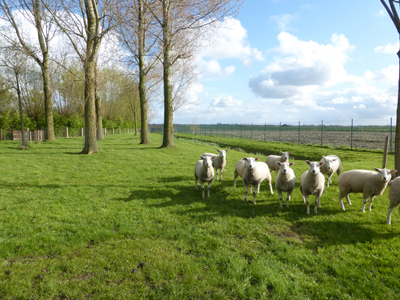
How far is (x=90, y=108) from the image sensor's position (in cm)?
1580

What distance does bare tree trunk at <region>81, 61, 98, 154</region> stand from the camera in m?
15.2

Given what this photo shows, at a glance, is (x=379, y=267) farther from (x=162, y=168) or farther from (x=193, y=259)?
(x=162, y=168)

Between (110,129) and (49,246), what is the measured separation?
153 ft

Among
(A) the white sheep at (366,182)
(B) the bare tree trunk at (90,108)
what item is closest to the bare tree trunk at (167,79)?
(B) the bare tree trunk at (90,108)

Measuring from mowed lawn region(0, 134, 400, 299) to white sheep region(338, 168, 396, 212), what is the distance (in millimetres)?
599

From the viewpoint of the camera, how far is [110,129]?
48.3m

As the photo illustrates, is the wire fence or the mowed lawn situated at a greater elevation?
the wire fence

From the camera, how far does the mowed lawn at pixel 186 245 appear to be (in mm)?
3656

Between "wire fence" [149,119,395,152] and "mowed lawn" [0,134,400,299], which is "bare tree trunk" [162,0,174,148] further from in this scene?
"wire fence" [149,119,395,152]

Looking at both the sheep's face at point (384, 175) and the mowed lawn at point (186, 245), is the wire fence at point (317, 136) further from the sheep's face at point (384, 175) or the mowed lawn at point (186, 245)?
the mowed lawn at point (186, 245)

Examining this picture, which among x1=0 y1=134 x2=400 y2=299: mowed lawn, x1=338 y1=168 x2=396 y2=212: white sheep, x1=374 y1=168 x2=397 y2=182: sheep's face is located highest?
x1=374 y1=168 x2=397 y2=182: sheep's face

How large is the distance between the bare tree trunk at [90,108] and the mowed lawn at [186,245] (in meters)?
7.48

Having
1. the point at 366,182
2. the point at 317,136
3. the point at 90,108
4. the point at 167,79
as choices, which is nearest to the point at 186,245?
the point at 366,182

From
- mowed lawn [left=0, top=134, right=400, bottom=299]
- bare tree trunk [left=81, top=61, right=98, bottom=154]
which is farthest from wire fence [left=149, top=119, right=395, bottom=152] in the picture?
bare tree trunk [left=81, top=61, right=98, bottom=154]
